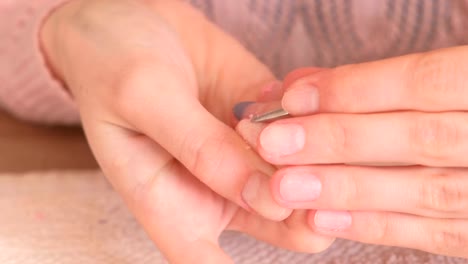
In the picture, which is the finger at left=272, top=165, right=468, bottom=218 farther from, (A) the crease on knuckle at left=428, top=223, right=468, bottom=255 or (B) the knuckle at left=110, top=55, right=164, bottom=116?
(B) the knuckle at left=110, top=55, right=164, bottom=116

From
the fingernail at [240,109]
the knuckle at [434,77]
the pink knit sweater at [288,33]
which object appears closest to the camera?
the knuckle at [434,77]

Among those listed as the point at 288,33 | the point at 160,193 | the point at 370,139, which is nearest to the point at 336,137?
the point at 370,139

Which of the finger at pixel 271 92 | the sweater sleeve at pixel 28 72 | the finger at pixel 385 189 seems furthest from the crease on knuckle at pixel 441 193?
the sweater sleeve at pixel 28 72

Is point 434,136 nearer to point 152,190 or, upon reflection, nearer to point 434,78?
point 434,78

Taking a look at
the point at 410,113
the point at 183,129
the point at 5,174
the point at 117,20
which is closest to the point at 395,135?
the point at 410,113

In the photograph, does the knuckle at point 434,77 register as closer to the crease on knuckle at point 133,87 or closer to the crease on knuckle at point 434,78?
the crease on knuckle at point 434,78

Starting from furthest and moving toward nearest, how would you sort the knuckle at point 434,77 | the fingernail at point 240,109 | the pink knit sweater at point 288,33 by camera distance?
the pink knit sweater at point 288,33
the fingernail at point 240,109
the knuckle at point 434,77
